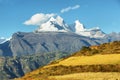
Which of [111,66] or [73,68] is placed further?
[73,68]

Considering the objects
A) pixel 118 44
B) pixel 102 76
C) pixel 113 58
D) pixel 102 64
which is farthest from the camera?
pixel 118 44

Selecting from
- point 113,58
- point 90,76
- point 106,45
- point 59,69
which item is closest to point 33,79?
point 59,69

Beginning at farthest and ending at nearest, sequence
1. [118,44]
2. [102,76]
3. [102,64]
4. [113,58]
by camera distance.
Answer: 1. [118,44]
2. [113,58]
3. [102,64]
4. [102,76]

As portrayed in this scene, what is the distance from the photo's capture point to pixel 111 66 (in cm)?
5284

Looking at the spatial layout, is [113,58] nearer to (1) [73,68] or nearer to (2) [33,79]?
(1) [73,68]

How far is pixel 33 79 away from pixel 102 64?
1216 cm

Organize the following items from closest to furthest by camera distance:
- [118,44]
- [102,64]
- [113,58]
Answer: [102,64], [113,58], [118,44]

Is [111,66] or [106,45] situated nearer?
[111,66]

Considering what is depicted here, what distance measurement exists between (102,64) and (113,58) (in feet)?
18.0

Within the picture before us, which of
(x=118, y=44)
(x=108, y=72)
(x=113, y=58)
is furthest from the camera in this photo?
(x=118, y=44)

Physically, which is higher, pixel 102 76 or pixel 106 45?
pixel 106 45

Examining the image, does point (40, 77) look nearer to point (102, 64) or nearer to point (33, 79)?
point (33, 79)

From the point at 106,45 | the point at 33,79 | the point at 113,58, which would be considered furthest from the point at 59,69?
the point at 106,45

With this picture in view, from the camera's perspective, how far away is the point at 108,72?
49812mm
